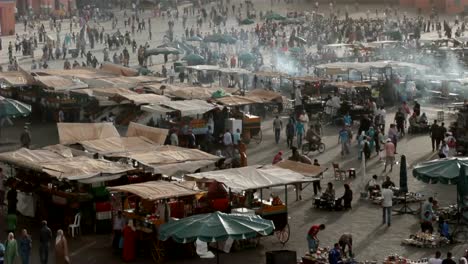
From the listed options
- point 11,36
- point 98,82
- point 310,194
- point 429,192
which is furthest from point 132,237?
point 11,36

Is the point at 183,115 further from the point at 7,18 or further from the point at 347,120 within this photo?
the point at 7,18

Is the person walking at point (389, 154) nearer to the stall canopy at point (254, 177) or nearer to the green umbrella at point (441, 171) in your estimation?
the green umbrella at point (441, 171)

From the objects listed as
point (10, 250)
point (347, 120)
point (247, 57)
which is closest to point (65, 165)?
point (10, 250)

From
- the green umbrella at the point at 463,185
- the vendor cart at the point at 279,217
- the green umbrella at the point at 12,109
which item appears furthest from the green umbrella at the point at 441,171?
the green umbrella at the point at 12,109

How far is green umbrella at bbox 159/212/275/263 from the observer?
19969 millimetres

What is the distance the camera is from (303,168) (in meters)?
26.2

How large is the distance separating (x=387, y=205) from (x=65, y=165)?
7491 mm

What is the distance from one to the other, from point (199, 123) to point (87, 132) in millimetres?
6121

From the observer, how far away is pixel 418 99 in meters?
45.1

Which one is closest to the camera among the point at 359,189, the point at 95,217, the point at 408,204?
the point at 95,217

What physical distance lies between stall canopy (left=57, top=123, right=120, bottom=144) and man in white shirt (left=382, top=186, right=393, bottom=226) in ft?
28.0

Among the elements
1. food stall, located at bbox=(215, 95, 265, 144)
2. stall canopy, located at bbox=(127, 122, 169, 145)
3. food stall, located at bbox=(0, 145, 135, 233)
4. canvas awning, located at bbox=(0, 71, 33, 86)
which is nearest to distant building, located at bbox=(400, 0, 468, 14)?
canvas awning, located at bbox=(0, 71, 33, 86)

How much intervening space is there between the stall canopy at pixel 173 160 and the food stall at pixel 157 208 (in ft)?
6.32

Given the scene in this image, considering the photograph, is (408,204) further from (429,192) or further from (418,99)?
(418,99)
